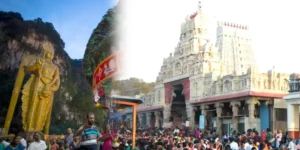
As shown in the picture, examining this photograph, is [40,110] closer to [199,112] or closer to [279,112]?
[279,112]

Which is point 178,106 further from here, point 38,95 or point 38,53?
point 38,95

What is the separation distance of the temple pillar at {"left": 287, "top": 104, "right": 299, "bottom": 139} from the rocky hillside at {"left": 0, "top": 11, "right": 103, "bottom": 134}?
1074 centimetres

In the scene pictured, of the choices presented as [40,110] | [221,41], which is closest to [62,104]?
[40,110]

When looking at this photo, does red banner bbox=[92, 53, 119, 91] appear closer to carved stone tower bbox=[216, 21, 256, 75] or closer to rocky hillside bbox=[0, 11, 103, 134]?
rocky hillside bbox=[0, 11, 103, 134]

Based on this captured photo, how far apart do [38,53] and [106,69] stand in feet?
20.7

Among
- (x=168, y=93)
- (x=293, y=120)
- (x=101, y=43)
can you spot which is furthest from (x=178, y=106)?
(x=101, y=43)

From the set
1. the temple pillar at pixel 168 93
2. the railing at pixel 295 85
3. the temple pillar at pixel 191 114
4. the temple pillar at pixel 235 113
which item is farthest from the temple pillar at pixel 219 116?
the railing at pixel 295 85

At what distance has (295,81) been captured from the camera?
17359mm

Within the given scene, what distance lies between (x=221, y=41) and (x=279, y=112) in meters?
19.2

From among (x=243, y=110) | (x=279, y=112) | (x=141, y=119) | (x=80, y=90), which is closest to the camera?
(x=80, y=90)

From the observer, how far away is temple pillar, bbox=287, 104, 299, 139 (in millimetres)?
17828

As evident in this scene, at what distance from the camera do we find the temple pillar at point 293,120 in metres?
17.8

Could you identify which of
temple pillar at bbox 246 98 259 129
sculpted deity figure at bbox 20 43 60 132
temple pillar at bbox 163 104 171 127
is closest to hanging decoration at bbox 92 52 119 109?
sculpted deity figure at bbox 20 43 60 132

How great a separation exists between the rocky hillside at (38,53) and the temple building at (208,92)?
12993 millimetres
